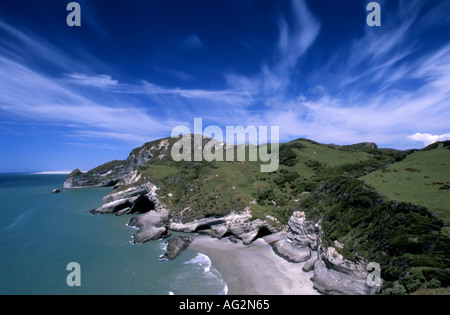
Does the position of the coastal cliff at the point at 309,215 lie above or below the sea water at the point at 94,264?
above

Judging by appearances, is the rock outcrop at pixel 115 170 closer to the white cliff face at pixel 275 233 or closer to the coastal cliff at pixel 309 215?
the coastal cliff at pixel 309 215

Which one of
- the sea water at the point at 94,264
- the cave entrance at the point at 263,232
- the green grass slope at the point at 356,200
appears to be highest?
the green grass slope at the point at 356,200

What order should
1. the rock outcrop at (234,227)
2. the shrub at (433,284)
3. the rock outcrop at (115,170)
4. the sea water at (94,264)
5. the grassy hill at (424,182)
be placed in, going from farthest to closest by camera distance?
the rock outcrop at (115,170) < the rock outcrop at (234,227) < the sea water at (94,264) < the grassy hill at (424,182) < the shrub at (433,284)

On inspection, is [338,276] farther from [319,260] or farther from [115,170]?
[115,170]

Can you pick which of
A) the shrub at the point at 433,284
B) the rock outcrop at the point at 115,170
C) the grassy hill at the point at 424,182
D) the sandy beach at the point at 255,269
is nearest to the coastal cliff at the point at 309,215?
the shrub at the point at 433,284

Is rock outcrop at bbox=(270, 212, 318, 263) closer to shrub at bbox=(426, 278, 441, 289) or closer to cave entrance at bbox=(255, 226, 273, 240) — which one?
cave entrance at bbox=(255, 226, 273, 240)

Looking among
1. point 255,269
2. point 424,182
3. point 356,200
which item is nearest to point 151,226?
point 255,269
